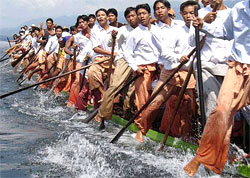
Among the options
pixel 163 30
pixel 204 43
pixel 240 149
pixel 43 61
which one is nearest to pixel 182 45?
pixel 163 30

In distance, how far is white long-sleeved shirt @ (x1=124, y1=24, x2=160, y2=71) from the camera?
823 cm

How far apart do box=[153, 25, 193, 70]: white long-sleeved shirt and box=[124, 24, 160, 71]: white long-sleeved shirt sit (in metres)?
0.74

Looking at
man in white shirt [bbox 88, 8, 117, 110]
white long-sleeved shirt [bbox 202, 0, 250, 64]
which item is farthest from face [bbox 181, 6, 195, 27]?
man in white shirt [bbox 88, 8, 117, 110]

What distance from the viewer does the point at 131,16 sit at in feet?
29.1

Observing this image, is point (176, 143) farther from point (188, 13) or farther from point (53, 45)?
point (53, 45)

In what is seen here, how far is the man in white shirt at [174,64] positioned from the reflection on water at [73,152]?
1.78ft

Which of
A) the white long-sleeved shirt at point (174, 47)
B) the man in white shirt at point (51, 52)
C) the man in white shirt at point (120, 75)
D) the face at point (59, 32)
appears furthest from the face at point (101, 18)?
the face at point (59, 32)

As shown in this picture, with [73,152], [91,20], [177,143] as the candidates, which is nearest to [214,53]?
[177,143]

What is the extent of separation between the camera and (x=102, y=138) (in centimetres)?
876

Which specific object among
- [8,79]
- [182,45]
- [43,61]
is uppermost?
[182,45]

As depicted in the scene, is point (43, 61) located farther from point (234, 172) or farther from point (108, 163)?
point (234, 172)

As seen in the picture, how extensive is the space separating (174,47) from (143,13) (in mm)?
1113

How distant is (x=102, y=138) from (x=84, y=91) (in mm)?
2862

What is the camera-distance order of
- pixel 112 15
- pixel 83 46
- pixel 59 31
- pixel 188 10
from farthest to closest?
pixel 59 31
pixel 83 46
pixel 112 15
pixel 188 10
